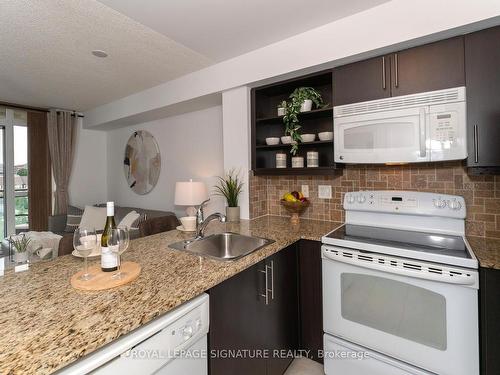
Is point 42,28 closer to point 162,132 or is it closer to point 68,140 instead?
point 162,132

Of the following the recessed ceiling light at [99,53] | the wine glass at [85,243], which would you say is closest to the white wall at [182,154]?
the recessed ceiling light at [99,53]

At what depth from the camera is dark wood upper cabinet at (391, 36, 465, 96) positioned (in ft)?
4.91

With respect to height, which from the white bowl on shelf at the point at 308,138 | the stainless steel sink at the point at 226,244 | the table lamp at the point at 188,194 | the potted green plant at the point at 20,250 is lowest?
the potted green plant at the point at 20,250

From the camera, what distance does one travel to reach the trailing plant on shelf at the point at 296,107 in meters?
2.11

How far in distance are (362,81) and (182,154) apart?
2327 mm

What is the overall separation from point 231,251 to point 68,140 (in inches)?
142

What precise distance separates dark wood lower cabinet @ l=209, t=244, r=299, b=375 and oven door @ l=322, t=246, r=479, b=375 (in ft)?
0.77

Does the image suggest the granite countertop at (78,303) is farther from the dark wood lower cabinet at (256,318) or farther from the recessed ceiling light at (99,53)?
the recessed ceiling light at (99,53)

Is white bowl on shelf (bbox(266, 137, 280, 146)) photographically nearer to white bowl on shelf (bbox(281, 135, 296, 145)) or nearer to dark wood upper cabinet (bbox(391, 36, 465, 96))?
white bowl on shelf (bbox(281, 135, 296, 145))

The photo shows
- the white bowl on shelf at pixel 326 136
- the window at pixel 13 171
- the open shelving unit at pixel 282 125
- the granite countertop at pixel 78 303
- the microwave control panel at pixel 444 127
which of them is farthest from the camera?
the window at pixel 13 171

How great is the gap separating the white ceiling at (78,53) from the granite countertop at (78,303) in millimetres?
1527

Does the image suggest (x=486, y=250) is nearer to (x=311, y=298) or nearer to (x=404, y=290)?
(x=404, y=290)

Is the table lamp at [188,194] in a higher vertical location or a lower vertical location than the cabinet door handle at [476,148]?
lower

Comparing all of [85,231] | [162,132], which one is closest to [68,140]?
[162,132]
